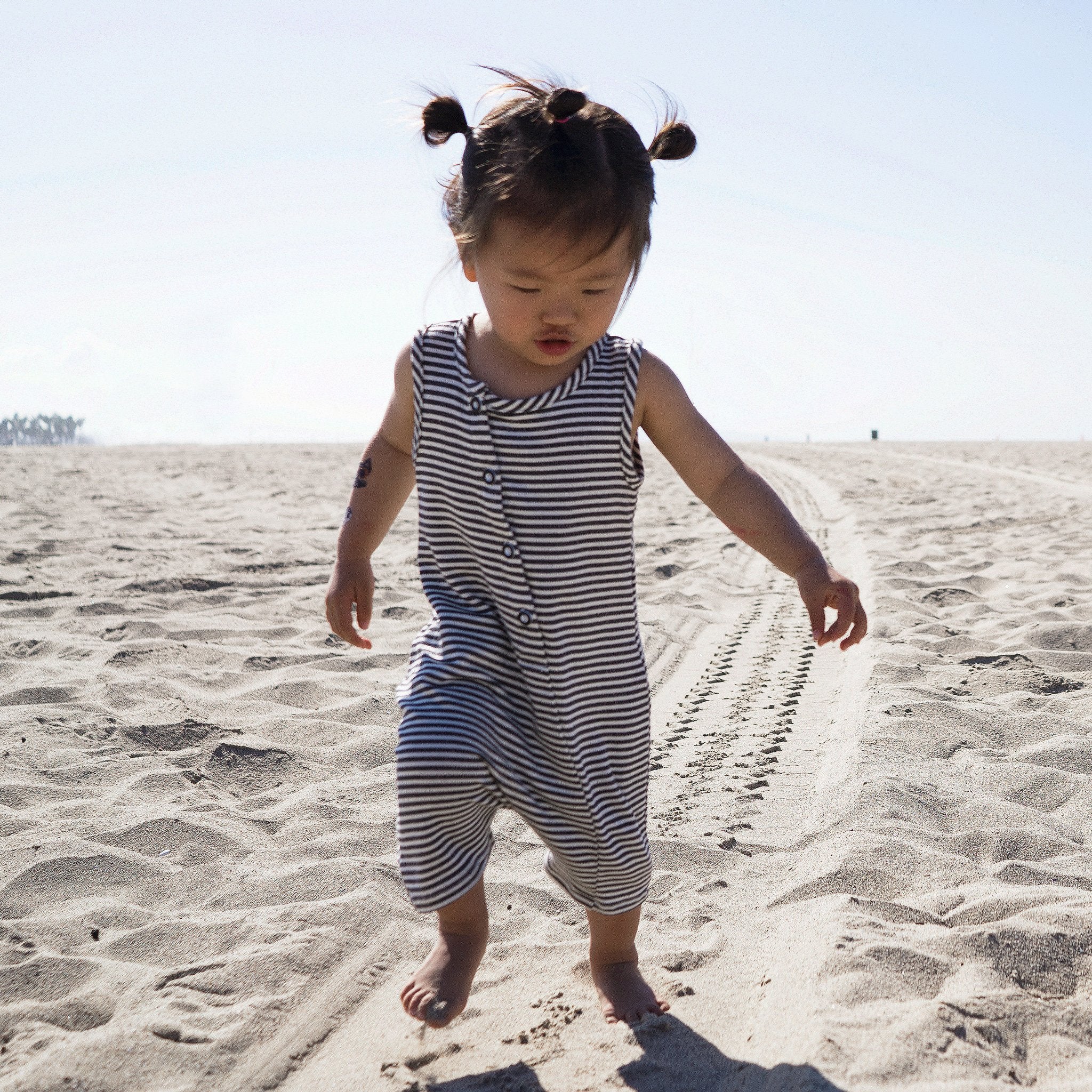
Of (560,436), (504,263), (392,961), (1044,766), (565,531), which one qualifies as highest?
(504,263)

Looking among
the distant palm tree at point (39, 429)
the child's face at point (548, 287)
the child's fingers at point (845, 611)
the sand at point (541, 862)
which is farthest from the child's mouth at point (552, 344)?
the distant palm tree at point (39, 429)

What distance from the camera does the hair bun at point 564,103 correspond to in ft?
→ 6.14

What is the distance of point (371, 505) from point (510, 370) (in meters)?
0.43

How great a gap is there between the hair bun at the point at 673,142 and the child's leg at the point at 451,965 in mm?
1438

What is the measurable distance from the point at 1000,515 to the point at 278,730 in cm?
726

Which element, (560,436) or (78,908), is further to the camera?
(78,908)

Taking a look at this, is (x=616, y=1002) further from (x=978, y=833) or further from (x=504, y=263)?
(x=504, y=263)

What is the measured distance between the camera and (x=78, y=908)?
228cm

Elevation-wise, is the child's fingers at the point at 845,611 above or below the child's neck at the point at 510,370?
below

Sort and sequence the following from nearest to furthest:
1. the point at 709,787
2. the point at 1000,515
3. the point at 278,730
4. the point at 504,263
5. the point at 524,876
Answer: the point at 504,263 → the point at 524,876 → the point at 709,787 → the point at 278,730 → the point at 1000,515

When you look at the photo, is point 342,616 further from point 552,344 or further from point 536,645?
point 552,344

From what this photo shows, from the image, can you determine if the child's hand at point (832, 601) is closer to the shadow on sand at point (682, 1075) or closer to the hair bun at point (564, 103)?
the shadow on sand at point (682, 1075)

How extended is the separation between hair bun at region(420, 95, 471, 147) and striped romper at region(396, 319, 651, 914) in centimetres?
48

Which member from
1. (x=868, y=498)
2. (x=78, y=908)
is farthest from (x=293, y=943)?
(x=868, y=498)
